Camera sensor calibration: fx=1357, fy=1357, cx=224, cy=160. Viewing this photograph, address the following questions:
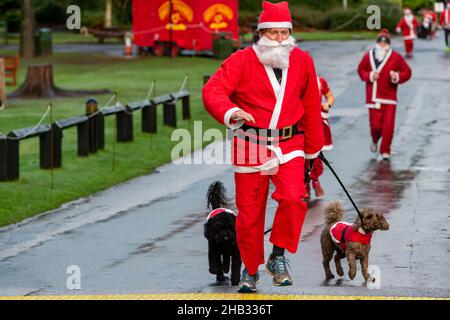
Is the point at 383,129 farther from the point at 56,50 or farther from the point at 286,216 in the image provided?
the point at 56,50

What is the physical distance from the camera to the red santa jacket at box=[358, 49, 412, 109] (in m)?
21.5

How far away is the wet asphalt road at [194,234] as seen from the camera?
35.0ft

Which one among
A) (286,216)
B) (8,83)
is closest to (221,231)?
(286,216)

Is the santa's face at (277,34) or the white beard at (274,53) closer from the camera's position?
the white beard at (274,53)

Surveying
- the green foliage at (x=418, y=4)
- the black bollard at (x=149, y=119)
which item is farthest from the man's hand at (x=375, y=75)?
the green foliage at (x=418, y=4)

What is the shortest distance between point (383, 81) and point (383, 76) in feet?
0.26

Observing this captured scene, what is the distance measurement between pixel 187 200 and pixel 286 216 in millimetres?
7426

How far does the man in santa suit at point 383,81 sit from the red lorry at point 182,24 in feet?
88.7

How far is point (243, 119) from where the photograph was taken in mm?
9562

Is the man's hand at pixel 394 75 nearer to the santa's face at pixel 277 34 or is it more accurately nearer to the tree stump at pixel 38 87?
the santa's face at pixel 277 34

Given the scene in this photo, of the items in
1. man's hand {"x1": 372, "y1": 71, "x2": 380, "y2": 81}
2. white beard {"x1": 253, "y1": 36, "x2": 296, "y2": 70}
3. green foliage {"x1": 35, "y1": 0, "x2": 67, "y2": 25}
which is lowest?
green foliage {"x1": 35, "y1": 0, "x2": 67, "y2": 25}

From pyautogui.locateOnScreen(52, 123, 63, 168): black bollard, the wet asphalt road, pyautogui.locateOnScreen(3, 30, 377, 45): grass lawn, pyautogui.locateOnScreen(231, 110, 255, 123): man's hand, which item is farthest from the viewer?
pyautogui.locateOnScreen(3, 30, 377, 45): grass lawn

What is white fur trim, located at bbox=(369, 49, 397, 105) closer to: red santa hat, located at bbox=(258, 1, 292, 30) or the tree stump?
red santa hat, located at bbox=(258, 1, 292, 30)

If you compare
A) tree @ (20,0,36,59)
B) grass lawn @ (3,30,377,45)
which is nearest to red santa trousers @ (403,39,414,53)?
grass lawn @ (3,30,377,45)
